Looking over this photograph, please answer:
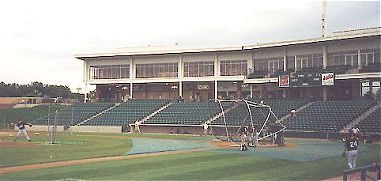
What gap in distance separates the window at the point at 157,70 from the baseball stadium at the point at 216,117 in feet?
0.43

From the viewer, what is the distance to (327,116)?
36812 millimetres

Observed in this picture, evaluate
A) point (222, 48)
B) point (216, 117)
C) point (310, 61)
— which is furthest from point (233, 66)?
point (216, 117)

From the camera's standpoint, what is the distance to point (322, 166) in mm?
17469

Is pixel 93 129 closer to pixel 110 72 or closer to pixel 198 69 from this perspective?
pixel 110 72

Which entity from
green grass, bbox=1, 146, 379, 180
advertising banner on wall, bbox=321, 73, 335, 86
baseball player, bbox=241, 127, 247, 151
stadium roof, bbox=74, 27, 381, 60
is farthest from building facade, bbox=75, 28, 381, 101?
green grass, bbox=1, 146, 379, 180

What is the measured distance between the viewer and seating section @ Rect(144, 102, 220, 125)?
44.4 metres

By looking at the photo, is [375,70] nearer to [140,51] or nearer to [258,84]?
[258,84]

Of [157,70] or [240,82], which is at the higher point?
[157,70]

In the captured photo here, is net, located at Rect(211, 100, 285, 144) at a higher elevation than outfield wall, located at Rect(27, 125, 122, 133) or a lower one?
higher

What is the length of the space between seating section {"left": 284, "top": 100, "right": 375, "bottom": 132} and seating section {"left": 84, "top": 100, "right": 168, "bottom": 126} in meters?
17.0

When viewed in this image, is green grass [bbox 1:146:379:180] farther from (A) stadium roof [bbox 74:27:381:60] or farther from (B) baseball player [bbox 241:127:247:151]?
(A) stadium roof [bbox 74:27:381:60]

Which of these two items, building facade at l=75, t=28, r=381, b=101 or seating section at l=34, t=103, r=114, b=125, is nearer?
building facade at l=75, t=28, r=381, b=101

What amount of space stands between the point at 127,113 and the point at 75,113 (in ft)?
22.3

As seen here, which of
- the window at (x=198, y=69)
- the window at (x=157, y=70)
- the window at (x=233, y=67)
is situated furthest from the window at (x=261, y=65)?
the window at (x=157, y=70)
